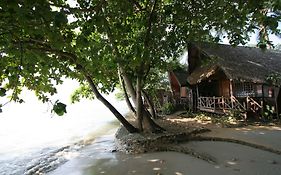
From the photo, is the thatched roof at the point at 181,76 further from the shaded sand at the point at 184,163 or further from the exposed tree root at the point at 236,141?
the shaded sand at the point at 184,163

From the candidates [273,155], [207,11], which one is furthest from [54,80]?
[273,155]

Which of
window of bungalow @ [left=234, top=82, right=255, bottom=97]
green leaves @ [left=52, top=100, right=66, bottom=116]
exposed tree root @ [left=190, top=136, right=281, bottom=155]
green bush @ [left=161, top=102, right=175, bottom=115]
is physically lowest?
exposed tree root @ [left=190, top=136, right=281, bottom=155]

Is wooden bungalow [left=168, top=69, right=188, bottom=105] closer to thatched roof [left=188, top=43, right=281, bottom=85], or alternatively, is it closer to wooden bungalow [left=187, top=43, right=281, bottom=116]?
wooden bungalow [left=187, top=43, right=281, bottom=116]

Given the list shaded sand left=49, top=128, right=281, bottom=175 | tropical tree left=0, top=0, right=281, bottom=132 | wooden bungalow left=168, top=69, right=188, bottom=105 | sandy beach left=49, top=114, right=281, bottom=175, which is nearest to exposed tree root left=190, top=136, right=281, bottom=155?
sandy beach left=49, top=114, right=281, bottom=175

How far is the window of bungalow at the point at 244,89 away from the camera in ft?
66.8

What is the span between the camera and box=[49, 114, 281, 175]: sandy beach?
9031 millimetres

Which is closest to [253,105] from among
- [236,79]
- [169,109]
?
[236,79]

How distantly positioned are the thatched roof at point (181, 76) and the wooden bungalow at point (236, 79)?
1.65 m

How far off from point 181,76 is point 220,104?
24.1ft

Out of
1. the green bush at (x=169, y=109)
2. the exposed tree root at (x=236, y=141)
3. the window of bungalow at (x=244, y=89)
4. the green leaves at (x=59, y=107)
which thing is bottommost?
the exposed tree root at (x=236, y=141)

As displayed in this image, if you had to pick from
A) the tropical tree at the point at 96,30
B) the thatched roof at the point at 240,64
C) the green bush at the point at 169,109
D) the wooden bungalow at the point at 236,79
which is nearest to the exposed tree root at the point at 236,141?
the wooden bungalow at the point at 236,79

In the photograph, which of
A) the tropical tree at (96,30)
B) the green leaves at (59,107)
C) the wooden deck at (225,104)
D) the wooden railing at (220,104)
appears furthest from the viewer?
the wooden railing at (220,104)

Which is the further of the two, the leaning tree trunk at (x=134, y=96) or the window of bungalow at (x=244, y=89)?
the window of bungalow at (x=244, y=89)

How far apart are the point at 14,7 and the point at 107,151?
983cm
